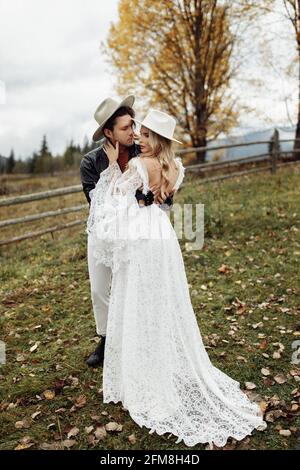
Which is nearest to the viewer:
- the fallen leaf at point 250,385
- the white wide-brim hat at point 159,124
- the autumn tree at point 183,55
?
the white wide-brim hat at point 159,124

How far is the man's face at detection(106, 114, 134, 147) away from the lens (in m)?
3.71

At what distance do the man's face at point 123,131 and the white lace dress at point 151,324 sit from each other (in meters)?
0.35

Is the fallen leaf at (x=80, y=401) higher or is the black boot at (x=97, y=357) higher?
the black boot at (x=97, y=357)

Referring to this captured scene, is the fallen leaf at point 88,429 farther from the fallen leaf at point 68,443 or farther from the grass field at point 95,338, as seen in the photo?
the fallen leaf at point 68,443

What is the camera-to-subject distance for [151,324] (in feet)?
11.1

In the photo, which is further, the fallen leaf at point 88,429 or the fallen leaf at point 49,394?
the fallen leaf at point 49,394

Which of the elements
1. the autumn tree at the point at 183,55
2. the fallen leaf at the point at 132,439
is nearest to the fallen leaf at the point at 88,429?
A: the fallen leaf at the point at 132,439

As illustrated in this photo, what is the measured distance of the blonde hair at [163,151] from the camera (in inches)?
128

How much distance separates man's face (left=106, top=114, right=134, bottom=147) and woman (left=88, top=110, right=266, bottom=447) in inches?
12.3

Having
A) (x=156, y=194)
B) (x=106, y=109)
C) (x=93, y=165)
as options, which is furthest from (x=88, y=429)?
(x=106, y=109)

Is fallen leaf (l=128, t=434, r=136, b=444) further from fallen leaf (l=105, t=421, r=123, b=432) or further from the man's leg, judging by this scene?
the man's leg

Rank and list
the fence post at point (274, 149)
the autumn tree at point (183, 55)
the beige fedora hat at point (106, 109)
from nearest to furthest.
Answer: the beige fedora hat at point (106, 109)
the autumn tree at point (183, 55)
the fence post at point (274, 149)

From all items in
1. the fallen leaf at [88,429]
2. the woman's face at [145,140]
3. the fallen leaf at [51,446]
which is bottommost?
the fallen leaf at [51,446]

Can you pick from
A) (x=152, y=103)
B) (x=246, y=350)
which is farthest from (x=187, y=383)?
(x=152, y=103)
